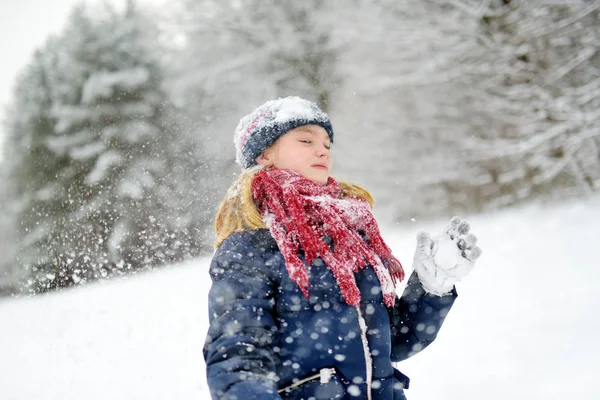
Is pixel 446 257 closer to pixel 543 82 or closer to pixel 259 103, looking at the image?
pixel 543 82

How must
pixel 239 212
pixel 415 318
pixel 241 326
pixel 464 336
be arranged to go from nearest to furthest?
pixel 241 326 < pixel 239 212 < pixel 415 318 < pixel 464 336

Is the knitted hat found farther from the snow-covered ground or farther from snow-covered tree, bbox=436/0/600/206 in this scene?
snow-covered tree, bbox=436/0/600/206

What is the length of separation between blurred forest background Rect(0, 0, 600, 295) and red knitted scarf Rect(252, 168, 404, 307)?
275 inches

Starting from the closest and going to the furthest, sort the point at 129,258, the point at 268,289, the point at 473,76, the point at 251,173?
the point at 268,289
the point at 251,173
the point at 473,76
the point at 129,258

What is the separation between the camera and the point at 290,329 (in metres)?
1.45

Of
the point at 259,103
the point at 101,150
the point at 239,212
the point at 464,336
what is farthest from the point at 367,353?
the point at 101,150

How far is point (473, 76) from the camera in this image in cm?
870

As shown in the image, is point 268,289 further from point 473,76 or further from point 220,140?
point 220,140

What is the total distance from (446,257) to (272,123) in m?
0.81

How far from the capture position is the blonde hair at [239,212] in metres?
1.56

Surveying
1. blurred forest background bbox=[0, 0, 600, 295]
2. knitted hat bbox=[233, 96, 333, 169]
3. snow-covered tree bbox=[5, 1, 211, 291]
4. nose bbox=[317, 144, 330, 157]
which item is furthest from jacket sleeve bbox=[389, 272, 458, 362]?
snow-covered tree bbox=[5, 1, 211, 291]

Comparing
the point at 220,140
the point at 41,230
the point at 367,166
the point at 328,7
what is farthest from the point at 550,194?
the point at 41,230

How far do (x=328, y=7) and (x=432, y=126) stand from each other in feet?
12.4

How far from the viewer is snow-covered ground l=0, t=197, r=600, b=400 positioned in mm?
3279
